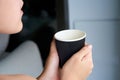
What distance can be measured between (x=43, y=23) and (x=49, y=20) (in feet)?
0.19

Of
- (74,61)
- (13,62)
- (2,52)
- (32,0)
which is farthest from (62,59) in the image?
(32,0)

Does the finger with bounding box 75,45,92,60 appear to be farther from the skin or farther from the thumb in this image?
the thumb

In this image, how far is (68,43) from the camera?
74cm

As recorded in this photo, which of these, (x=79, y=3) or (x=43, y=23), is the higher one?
(x=79, y=3)

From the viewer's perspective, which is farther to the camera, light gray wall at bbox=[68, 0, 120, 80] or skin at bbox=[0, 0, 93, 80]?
light gray wall at bbox=[68, 0, 120, 80]

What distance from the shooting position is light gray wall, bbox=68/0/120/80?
1312 millimetres

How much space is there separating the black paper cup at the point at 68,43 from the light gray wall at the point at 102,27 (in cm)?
55

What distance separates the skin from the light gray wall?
55 cm

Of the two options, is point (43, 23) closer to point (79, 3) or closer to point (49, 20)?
point (49, 20)

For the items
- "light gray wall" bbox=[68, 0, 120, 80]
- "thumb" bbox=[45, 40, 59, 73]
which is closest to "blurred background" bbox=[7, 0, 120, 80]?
"light gray wall" bbox=[68, 0, 120, 80]

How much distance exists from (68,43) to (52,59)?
0.12m

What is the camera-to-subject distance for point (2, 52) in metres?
1.41

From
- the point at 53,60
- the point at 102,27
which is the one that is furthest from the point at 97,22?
the point at 53,60

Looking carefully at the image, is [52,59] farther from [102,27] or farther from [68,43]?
[102,27]
